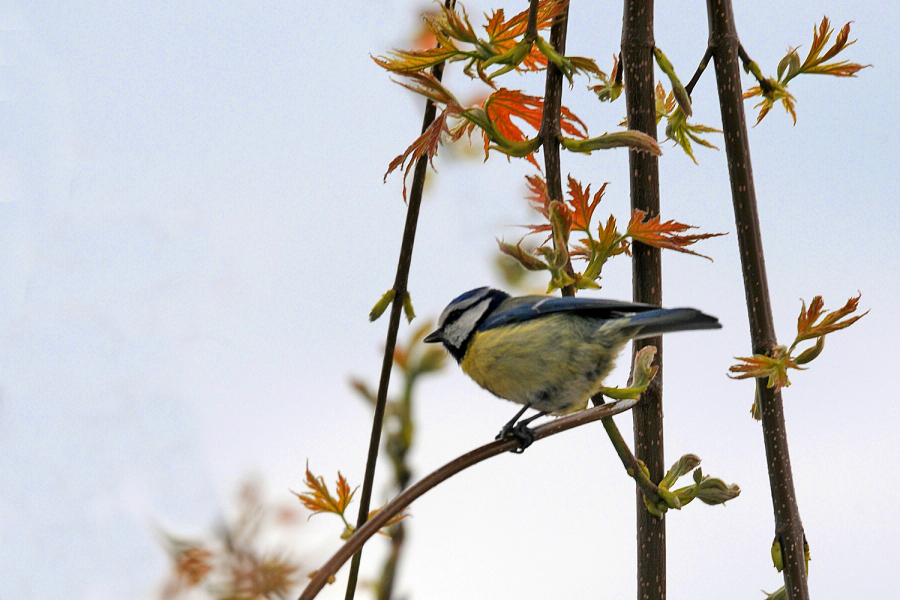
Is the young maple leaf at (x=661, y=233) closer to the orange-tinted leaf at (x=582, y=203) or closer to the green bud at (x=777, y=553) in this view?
the orange-tinted leaf at (x=582, y=203)

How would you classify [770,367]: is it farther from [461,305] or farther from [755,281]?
[461,305]

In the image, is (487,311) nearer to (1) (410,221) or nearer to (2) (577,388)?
(2) (577,388)

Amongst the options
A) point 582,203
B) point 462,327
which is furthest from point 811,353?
point 462,327

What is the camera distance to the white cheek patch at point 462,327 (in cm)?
121

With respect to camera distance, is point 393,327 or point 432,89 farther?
point 393,327

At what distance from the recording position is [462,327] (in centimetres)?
122

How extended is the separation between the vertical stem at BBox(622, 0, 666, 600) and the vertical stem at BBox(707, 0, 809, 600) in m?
0.07

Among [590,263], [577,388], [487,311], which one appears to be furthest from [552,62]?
[487,311]

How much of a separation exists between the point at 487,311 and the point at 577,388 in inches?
10.0

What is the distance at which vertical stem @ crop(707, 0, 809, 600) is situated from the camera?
0.91m

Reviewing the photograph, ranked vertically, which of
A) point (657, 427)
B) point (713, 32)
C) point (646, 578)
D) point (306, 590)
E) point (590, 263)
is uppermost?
point (713, 32)

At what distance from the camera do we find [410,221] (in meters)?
0.88

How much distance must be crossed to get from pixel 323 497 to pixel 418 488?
40cm

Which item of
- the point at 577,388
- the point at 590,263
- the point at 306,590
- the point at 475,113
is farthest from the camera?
the point at 577,388
